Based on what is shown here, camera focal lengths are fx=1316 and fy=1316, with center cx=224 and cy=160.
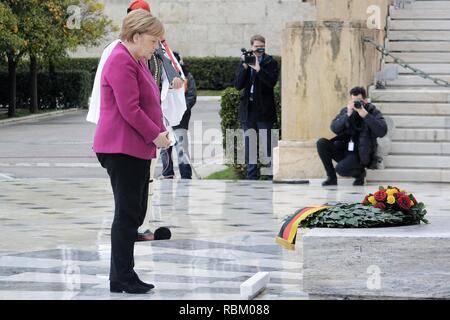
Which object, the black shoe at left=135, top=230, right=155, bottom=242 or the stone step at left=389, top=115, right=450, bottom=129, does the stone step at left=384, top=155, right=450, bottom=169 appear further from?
the black shoe at left=135, top=230, right=155, bottom=242

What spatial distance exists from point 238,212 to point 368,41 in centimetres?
475

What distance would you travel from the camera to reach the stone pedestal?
17312 mm

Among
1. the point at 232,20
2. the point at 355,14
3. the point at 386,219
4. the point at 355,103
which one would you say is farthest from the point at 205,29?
the point at 386,219

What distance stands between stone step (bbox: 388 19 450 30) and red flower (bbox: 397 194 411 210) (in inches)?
488

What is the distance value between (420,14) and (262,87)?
484 centimetres

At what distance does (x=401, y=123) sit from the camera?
59.0ft

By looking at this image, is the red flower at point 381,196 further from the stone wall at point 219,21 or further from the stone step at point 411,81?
the stone wall at point 219,21

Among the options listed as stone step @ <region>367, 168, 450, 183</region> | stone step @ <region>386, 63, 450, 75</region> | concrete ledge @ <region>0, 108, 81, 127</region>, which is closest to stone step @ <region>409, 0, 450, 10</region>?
stone step @ <region>386, 63, 450, 75</region>

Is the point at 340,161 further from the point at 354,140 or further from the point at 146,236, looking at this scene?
the point at 146,236

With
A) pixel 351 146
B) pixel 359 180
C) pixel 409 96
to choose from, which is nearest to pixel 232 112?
pixel 409 96

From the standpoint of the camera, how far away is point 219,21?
165 ft

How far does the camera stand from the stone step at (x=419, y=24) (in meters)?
21.2
